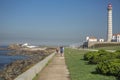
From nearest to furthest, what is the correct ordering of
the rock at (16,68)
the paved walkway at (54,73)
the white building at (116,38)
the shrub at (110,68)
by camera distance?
the shrub at (110,68)
the paved walkway at (54,73)
the rock at (16,68)
the white building at (116,38)

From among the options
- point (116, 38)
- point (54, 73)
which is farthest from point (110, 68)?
point (116, 38)

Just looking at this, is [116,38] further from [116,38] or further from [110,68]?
[110,68]

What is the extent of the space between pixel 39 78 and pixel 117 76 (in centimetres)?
352

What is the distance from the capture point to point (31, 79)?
542 inches

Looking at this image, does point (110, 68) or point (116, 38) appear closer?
point (110, 68)

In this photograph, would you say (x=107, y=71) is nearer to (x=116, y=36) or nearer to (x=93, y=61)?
(x=93, y=61)

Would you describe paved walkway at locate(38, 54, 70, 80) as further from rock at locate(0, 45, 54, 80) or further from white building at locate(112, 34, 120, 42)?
white building at locate(112, 34, 120, 42)

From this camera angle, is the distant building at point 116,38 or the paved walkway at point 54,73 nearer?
the paved walkway at point 54,73

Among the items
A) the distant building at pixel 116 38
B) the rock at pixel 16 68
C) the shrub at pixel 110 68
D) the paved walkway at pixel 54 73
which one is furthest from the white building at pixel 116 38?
the shrub at pixel 110 68

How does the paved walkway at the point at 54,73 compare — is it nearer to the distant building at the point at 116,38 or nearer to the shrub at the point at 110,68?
the shrub at the point at 110,68

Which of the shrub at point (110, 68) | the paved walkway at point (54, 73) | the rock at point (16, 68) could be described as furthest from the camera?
the rock at point (16, 68)

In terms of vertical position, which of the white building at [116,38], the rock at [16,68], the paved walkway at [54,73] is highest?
the white building at [116,38]

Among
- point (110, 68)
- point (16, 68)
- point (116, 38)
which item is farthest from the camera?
point (116, 38)

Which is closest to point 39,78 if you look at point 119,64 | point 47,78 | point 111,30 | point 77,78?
point 47,78
